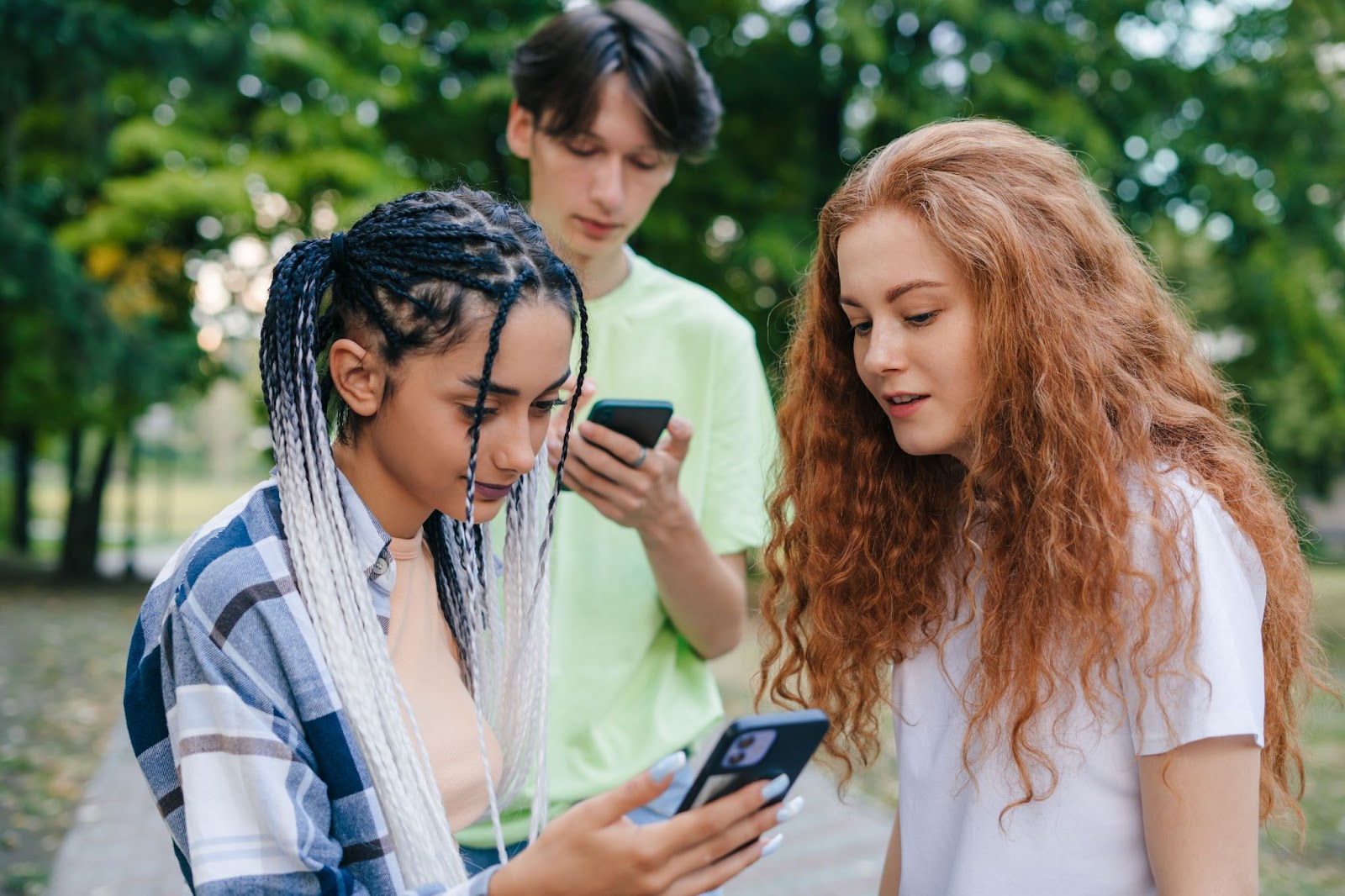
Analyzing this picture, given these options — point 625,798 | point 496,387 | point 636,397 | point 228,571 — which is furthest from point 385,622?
point 636,397

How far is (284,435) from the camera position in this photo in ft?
5.42

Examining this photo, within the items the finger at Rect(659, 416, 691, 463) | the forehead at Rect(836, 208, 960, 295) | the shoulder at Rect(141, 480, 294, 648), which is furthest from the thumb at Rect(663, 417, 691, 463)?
the shoulder at Rect(141, 480, 294, 648)

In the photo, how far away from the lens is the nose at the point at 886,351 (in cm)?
177

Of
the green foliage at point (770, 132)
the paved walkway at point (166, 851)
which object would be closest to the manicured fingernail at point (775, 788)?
the paved walkway at point (166, 851)

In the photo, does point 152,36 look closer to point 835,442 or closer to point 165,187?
point 165,187

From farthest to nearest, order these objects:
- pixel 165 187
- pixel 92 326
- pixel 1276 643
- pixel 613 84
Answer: pixel 165 187
pixel 92 326
pixel 613 84
pixel 1276 643

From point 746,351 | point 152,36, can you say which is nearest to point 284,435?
point 746,351

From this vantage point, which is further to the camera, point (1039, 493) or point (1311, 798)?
point (1311, 798)

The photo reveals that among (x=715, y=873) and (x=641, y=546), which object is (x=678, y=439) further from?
(x=715, y=873)

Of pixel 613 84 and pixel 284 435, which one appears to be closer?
pixel 284 435

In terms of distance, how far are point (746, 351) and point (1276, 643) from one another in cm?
118

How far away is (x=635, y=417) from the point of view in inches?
84.7

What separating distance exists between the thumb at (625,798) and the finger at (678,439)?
989 mm

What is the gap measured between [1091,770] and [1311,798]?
678cm
